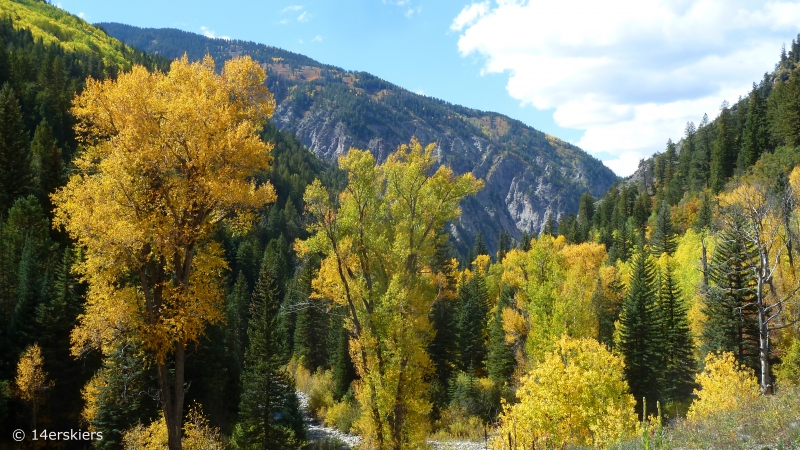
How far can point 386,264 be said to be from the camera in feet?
52.3

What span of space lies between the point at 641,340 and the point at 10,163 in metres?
61.0

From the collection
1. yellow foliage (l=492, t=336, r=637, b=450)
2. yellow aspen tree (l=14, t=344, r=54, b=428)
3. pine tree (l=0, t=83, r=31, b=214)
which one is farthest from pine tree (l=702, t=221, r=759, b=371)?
pine tree (l=0, t=83, r=31, b=214)

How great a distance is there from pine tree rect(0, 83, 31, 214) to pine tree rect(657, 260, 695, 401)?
61441 millimetres

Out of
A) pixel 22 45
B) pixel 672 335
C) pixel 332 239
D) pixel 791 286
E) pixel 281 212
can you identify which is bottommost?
pixel 672 335

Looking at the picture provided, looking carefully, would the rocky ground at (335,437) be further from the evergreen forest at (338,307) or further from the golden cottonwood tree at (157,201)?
the golden cottonwood tree at (157,201)

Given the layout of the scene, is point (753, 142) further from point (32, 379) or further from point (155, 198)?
point (32, 379)

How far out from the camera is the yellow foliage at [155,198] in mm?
8547

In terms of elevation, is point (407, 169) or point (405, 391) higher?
point (407, 169)

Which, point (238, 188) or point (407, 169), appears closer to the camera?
point (238, 188)

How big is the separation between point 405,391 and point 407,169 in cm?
750

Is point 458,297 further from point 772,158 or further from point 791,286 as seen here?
point 772,158

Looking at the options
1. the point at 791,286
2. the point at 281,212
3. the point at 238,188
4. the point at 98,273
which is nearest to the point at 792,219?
the point at 791,286

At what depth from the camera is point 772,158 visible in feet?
207

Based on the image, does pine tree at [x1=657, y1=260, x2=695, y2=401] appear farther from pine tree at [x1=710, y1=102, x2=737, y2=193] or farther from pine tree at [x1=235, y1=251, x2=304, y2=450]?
pine tree at [x1=710, y1=102, x2=737, y2=193]
